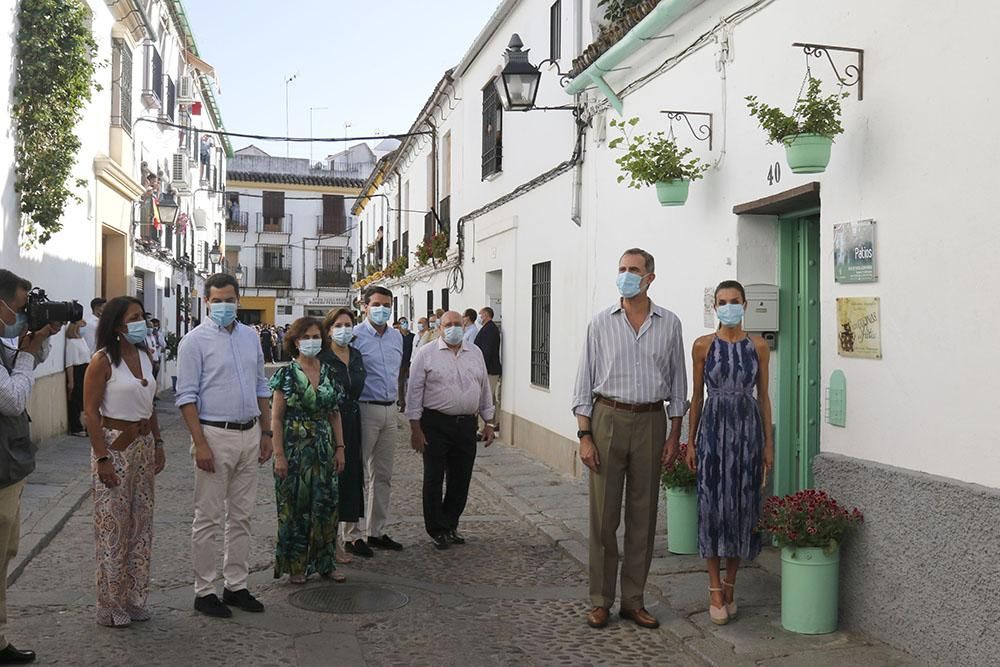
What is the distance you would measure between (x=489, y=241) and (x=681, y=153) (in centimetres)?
789

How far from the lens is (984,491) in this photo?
434 cm

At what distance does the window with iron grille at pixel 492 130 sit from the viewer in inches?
570

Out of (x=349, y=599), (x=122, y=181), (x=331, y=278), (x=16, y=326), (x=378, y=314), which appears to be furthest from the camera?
(x=331, y=278)

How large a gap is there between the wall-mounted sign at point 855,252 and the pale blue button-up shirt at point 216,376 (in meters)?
3.32

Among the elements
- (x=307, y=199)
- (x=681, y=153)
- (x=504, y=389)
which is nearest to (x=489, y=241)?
(x=504, y=389)

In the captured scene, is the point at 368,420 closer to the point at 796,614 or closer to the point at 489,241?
the point at 796,614

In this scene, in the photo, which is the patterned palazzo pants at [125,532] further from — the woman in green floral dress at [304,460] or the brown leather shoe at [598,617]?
the brown leather shoe at [598,617]

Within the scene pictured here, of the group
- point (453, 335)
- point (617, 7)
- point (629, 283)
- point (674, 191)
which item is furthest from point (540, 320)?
point (629, 283)

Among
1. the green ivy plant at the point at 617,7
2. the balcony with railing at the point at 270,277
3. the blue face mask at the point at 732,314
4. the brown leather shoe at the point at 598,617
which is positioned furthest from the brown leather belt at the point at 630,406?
the balcony with railing at the point at 270,277

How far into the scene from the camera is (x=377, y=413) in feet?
23.4

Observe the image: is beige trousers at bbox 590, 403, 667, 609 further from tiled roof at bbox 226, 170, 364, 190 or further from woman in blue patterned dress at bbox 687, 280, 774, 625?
tiled roof at bbox 226, 170, 364, 190

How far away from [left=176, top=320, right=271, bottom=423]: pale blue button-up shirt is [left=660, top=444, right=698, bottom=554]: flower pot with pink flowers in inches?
113

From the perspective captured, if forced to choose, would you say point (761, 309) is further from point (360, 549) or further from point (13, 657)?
point (13, 657)

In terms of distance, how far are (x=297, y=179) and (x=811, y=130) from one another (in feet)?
159
